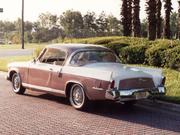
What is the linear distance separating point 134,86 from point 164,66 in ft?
20.4

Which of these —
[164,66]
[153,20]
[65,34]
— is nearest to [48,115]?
[164,66]

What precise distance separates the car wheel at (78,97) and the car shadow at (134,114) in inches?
7.4

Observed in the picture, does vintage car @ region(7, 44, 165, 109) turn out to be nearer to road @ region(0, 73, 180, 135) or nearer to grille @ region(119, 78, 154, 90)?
grille @ region(119, 78, 154, 90)

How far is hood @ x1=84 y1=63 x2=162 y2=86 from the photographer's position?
33.8 feet

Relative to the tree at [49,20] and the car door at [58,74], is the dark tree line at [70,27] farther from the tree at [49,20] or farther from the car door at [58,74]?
the car door at [58,74]

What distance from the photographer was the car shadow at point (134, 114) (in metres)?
9.59

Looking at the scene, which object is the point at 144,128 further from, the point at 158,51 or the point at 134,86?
the point at 158,51

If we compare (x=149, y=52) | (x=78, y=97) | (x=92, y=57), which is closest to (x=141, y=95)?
(x=78, y=97)

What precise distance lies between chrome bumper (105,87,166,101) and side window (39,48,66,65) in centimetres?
208

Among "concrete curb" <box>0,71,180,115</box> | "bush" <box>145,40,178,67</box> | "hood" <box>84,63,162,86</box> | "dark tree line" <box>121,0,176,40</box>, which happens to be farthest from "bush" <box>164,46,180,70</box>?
"dark tree line" <box>121,0,176,40</box>

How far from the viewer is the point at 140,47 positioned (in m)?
17.7

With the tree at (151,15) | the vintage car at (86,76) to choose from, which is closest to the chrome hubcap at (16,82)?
the vintage car at (86,76)

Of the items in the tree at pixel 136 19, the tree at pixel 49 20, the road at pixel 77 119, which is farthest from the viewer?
the tree at pixel 49 20

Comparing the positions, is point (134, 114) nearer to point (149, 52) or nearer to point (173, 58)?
point (173, 58)
